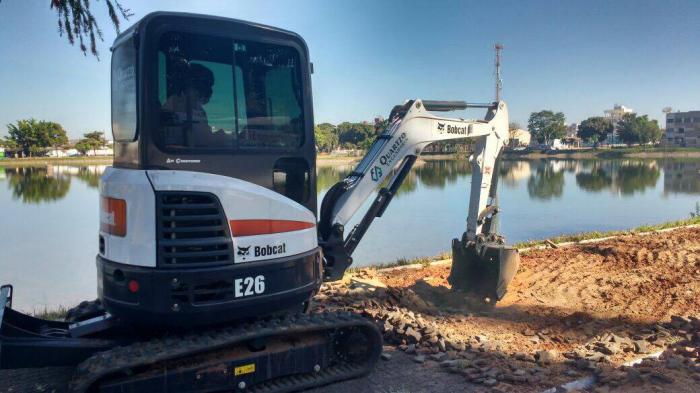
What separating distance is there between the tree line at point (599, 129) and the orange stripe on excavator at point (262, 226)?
3512 inches

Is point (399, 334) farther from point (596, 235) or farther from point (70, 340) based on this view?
point (596, 235)

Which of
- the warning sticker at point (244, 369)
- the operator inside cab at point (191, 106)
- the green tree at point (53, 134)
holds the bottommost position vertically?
the warning sticker at point (244, 369)

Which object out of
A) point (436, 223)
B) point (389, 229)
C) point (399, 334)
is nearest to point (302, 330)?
point (399, 334)

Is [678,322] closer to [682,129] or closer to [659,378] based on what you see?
[659,378]

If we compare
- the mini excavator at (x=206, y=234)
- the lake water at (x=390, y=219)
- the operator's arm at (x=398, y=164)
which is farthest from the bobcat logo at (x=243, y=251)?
the lake water at (x=390, y=219)

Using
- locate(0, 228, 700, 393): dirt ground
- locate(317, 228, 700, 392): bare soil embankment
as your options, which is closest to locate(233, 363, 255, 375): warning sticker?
locate(0, 228, 700, 393): dirt ground

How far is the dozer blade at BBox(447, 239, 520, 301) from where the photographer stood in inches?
284

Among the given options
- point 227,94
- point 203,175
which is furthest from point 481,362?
point 227,94

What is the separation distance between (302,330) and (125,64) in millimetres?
2384

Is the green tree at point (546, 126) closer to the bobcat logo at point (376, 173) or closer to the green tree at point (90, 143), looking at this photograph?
the green tree at point (90, 143)

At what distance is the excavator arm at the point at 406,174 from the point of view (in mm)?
5617

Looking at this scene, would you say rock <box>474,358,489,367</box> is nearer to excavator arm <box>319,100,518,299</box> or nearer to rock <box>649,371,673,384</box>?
rock <box>649,371,673,384</box>

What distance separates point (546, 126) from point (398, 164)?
9066 cm

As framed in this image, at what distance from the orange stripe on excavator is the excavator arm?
1338 mm
